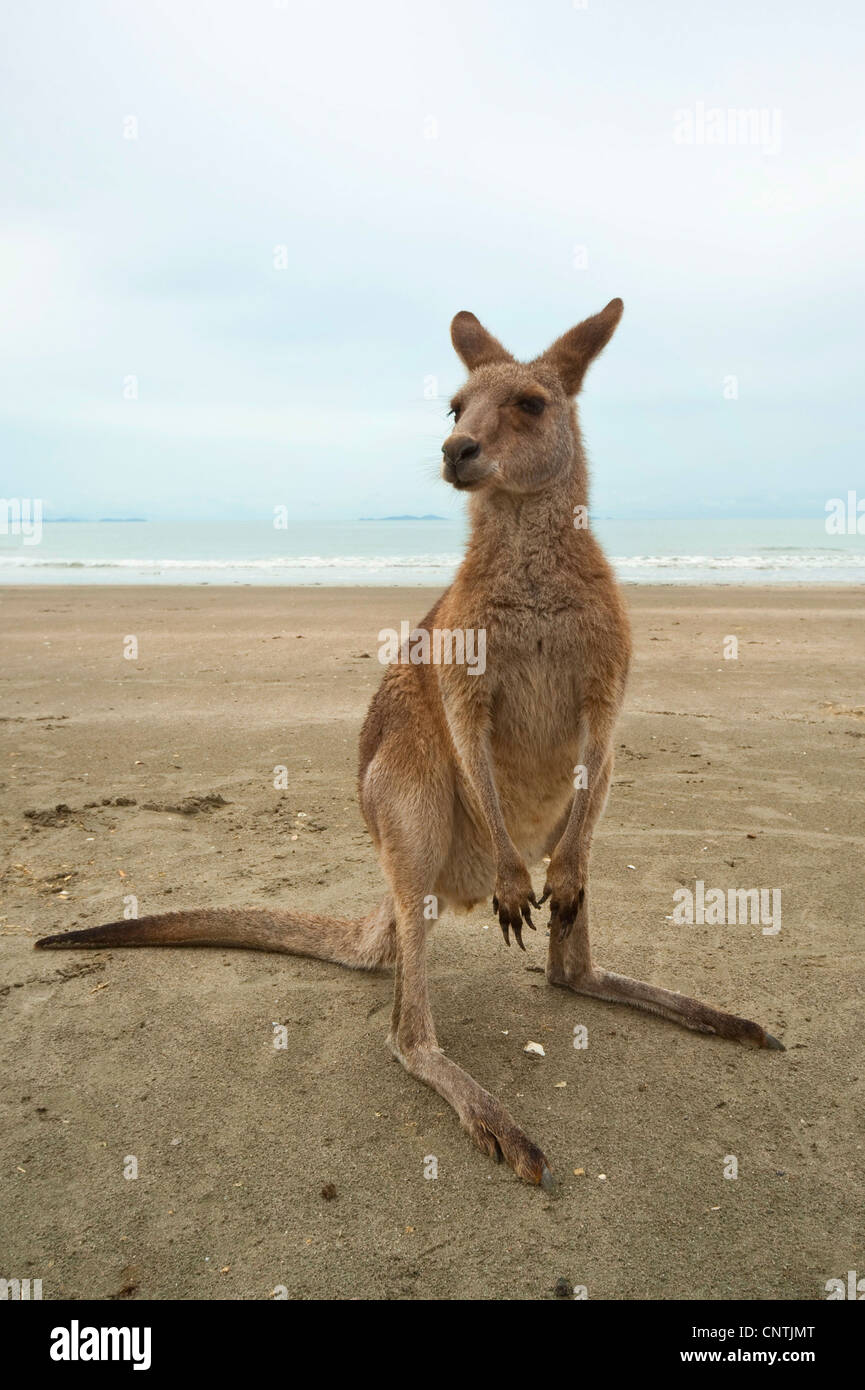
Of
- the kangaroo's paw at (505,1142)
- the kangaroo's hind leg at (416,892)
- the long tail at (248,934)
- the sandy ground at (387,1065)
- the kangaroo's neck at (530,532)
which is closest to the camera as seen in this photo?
the sandy ground at (387,1065)

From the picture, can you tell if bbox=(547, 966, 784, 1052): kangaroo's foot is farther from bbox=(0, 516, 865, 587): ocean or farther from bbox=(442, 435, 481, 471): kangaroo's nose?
bbox=(0, 516, 865, 587): ocean

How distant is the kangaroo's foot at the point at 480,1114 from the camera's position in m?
2.39

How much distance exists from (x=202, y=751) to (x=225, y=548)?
40.6m

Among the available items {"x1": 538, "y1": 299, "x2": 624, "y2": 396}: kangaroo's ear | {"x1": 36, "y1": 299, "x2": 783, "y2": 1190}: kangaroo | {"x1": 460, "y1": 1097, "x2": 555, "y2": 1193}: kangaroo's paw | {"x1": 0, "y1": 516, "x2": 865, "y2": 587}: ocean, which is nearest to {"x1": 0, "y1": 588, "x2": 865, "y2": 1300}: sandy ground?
{"x1": 460, "y1": 1097, "x2": 555, "y2": 1193}: kangaroo's paw

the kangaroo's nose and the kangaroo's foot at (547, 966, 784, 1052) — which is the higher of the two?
the kangaroo's nose

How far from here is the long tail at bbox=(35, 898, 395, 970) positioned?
3.46 meters

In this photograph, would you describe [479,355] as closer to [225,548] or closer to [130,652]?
[130,652]

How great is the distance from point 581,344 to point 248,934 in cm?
232

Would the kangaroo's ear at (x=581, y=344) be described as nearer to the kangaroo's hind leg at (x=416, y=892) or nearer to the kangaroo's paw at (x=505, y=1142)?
the kangaroo's hind leg at (x=416, y=892)

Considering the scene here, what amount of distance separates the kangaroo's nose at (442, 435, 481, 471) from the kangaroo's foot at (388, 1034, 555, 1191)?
5.55ft

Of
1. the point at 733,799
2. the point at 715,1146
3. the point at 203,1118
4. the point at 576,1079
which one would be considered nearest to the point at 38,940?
the point at 203,1118

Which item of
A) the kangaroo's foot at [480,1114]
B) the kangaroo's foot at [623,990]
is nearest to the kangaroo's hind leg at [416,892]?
the kangaroo's foot at [480,1114]

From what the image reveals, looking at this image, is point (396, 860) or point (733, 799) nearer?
point (396, 860)

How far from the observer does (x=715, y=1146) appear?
248 cm
